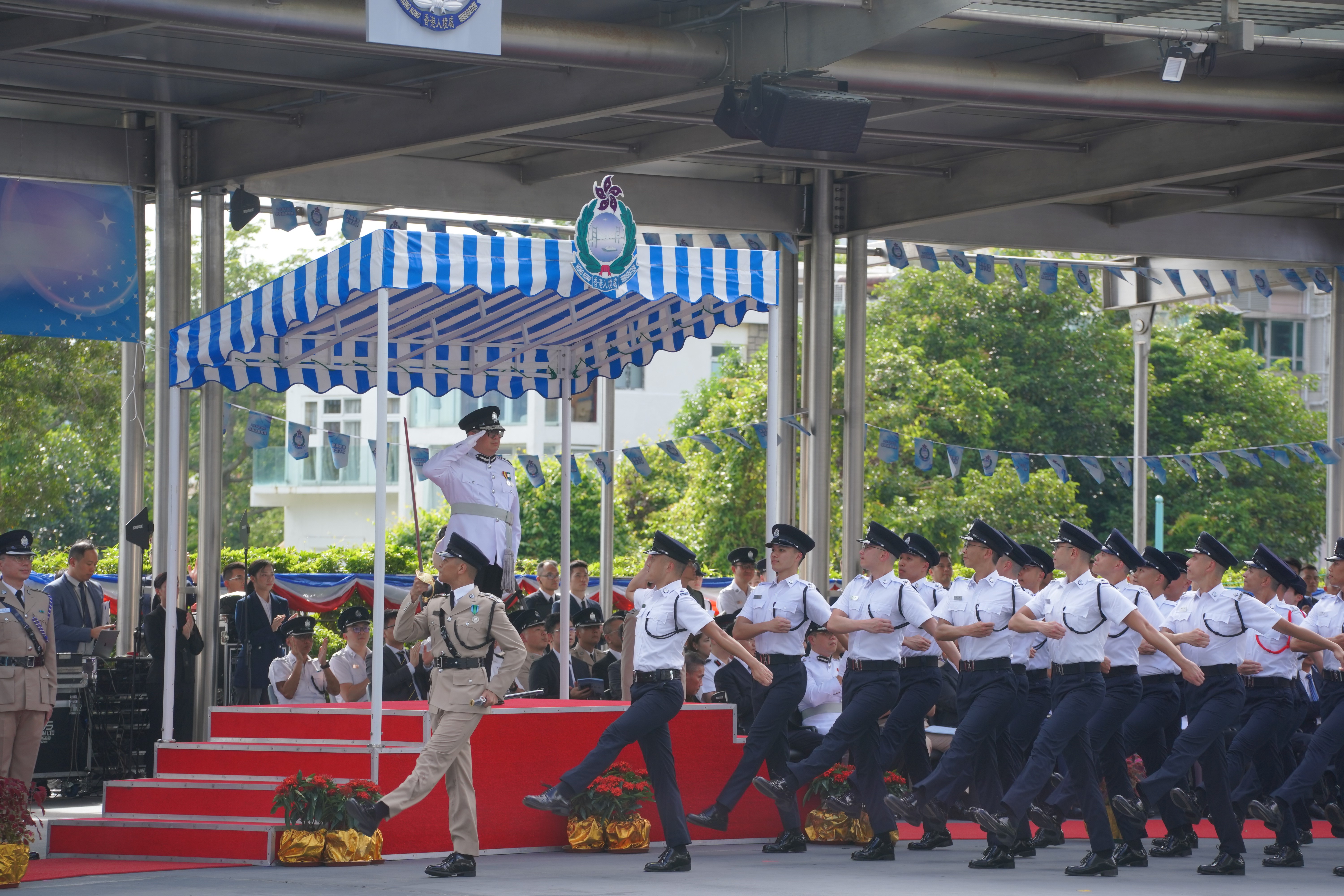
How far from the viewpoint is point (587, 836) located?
32.9 ft

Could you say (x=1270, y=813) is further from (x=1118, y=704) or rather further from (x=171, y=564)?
(x=171, y=564)

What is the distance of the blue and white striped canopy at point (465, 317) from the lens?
377 inches

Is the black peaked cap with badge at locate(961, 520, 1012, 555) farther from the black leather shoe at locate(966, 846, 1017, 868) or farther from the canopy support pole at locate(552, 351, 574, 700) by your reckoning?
the canopy support pole at locate(552, 351, 574, 700)

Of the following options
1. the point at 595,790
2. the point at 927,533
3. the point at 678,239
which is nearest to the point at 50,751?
the point at 595,790

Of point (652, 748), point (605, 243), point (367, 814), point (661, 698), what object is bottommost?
point (367, 814)

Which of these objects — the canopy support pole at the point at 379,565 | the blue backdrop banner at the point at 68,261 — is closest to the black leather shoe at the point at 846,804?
the canopy support pole at the point at 379,565

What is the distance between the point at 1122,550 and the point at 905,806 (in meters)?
2.03

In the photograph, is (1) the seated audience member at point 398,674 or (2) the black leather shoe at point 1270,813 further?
(1) the seated audience member at point 398,674

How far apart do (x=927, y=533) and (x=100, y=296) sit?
21982 millimetres

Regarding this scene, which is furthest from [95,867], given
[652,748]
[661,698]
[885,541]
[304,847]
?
[885,541]

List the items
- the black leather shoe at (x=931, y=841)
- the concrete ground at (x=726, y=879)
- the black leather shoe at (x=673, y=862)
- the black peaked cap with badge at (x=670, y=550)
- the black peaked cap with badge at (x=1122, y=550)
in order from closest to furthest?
the concrete ground at (x=726, y=879) → the black leather shoe at (x=673, y=862) → the black peaked cap with badge at (x=670, y=550) → the black peaked cap with badge at (x=1122, y=550) → the black leather shoe at (x=931, y=841)

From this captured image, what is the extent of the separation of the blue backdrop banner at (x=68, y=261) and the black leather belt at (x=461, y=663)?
6.49 m

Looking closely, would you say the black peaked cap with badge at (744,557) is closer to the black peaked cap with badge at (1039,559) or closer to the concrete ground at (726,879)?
the black peaked cap with badge at (1039,559)

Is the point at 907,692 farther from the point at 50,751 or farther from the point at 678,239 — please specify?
the point at 678,239
